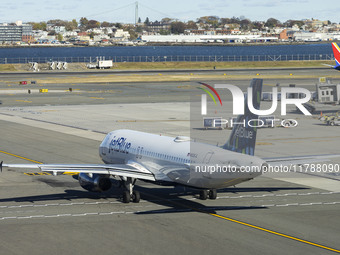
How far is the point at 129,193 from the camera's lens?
147ft

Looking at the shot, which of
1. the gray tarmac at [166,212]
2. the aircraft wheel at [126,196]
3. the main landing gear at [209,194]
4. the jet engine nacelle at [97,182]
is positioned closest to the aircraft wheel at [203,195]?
the main landing gear at [209,194]

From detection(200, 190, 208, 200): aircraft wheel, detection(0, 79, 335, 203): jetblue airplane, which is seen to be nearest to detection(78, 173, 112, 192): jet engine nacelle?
detection(0, 79, 335, 203): jetblue airplane

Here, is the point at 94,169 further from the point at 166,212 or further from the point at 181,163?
the point at 181,163

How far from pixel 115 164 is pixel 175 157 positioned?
24.5 ft

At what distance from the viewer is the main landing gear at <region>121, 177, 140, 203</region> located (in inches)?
1756

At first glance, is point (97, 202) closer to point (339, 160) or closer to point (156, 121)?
point (339, 160)

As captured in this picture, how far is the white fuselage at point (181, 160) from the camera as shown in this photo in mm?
38281

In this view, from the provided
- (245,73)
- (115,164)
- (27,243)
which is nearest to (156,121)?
(115,164)

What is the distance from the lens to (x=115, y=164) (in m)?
49.1

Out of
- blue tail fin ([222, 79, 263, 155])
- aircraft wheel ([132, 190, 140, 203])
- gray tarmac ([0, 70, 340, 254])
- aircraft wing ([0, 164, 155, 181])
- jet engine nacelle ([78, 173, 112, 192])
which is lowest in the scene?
gray tarmac ([0, 70, 340, 254])

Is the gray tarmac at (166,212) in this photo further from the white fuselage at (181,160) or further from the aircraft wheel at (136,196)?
the white fuselage at (181,160)

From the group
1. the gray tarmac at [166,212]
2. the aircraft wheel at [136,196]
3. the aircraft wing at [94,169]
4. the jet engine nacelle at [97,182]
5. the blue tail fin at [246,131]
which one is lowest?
the gray tarmac at [166,212]

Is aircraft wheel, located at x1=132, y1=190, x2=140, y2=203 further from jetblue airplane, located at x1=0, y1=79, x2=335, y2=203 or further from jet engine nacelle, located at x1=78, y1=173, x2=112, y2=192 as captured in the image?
jet engine nacelle, located at x1=78, y1=173, x2=112, y2=192

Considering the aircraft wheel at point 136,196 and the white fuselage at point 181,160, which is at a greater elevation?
the white fuselage at point 181,160
